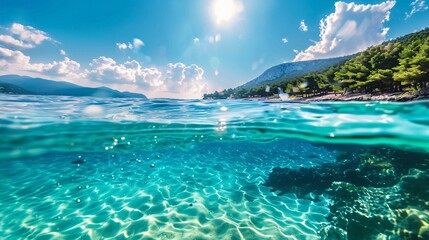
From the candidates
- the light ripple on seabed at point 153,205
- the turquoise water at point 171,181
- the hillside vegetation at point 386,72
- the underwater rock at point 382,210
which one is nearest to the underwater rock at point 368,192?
the underwater rock at point 382,210

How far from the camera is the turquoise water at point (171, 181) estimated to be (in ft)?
23.7

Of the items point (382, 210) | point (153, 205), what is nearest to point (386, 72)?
point (382, 210)

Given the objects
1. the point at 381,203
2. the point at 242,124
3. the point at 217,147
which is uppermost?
the point at 242,124

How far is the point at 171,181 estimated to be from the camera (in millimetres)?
11016

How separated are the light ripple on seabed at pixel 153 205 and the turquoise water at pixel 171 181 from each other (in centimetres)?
4

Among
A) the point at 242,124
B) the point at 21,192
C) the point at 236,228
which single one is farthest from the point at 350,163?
the point at 21,192

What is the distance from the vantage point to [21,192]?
10.3 meters

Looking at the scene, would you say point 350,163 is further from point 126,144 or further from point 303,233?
point 126,144

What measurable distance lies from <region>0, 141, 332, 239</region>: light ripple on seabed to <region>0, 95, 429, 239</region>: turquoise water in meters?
0.04

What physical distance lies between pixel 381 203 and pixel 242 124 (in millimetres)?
6805

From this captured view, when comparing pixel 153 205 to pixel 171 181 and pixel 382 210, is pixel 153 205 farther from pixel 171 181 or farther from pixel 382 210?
pixel 382 210

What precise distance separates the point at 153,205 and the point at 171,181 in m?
2.58

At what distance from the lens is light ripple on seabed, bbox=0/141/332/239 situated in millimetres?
6996

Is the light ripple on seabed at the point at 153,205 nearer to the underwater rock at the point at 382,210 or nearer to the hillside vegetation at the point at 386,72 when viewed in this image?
the underwater rock at the point at 382,210
